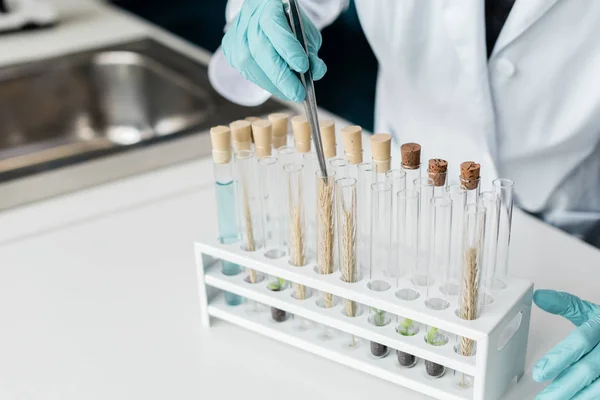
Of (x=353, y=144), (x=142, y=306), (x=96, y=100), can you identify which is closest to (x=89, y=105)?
(x=96, y=100)

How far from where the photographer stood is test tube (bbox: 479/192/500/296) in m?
0.90

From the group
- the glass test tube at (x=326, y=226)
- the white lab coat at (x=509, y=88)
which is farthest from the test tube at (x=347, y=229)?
the white lab coat at (x=509, y=88)

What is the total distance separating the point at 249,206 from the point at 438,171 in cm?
28

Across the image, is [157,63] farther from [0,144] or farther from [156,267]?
[156,267]

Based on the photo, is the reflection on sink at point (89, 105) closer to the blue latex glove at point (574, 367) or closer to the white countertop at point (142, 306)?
the white countertop at point (142, 306)

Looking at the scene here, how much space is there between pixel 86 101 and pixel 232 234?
47.8 inches

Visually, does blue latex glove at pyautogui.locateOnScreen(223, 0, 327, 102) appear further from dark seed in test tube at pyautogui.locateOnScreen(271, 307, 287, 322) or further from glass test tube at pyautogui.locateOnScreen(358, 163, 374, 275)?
dark seed in test tube at pyautogui.locateOnScreen(271, 307, 287, 322)

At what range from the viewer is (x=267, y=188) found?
107 cm

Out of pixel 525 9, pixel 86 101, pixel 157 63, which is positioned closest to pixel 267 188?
pixel 525 9

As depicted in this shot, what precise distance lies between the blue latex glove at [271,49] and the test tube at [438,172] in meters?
0.21

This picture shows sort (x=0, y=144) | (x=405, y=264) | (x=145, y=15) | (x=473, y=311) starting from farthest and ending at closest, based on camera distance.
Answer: (x=145, y=15)
(x=0, y=144)
(x=405, y=264)
(x=473, y=311)

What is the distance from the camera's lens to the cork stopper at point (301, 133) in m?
1.02

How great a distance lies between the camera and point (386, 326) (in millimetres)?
949

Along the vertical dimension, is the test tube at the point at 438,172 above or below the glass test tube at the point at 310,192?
above
